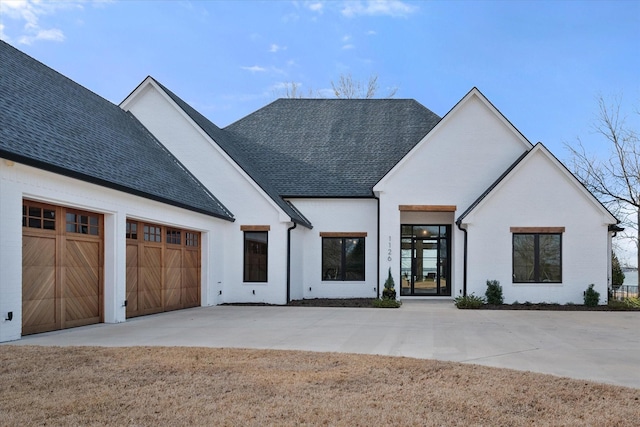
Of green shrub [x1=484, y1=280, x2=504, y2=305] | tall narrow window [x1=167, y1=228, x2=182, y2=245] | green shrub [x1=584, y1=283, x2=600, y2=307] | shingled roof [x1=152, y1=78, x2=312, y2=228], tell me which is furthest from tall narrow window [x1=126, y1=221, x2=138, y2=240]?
green shrub [x1=584, y1=283, x2=600, y2=307]

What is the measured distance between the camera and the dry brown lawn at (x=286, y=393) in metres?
5.09

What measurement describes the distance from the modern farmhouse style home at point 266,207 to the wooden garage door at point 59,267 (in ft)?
0.12

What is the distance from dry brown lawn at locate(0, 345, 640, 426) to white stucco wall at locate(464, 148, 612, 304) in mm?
11009

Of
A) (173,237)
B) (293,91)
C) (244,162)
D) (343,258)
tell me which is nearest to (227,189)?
(244,162)

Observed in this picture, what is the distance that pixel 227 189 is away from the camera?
18719 millimetres

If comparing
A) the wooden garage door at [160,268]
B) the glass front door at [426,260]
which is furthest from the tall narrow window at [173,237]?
the glass front door at [426,260]

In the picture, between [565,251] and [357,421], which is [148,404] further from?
[565,251]

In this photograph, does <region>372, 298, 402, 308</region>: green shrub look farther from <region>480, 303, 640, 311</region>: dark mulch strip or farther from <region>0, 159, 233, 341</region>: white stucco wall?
<region>0, 159, 233, 341</region>: white stucco wall

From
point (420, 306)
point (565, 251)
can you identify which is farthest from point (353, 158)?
point (565, 251)

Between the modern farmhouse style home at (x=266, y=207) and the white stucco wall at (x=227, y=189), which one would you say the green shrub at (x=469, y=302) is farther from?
the white stucco wall at (x=227, y=189)

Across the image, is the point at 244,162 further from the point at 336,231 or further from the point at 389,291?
the point at 389,291

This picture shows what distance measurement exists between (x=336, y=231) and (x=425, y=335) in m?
10.1

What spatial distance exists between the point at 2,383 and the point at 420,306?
13635 mm

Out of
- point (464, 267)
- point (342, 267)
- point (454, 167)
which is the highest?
point (454, 167)
